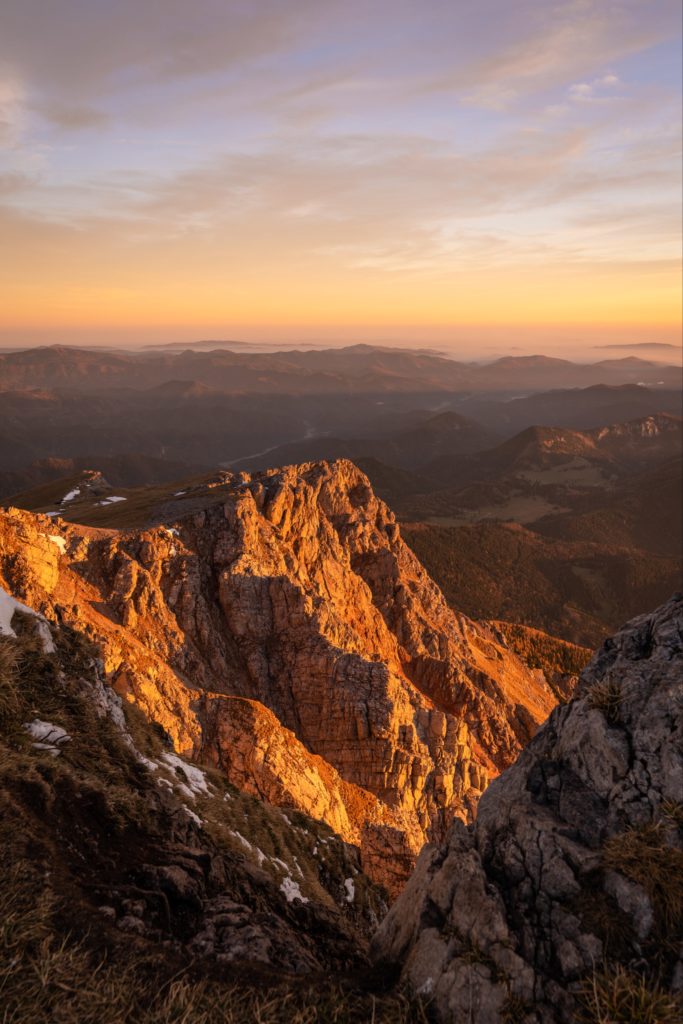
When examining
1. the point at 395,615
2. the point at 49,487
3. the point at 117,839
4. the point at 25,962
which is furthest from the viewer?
the point at 49,487

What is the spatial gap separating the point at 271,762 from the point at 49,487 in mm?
110792

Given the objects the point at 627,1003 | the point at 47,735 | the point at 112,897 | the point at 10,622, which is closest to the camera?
the point at 627,1003

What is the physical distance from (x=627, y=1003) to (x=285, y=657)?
133 feet

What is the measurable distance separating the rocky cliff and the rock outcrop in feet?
67.7

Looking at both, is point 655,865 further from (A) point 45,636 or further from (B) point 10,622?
(B) point 10,622

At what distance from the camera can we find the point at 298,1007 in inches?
361

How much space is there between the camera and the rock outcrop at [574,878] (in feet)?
30.0

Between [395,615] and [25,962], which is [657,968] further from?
[395,615]

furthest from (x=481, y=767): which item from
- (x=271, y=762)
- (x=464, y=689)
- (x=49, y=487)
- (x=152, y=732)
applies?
(x=49, y=487)

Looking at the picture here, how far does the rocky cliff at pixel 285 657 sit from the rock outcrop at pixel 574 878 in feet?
67.7

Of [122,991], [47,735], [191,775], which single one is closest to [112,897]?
[122,991]

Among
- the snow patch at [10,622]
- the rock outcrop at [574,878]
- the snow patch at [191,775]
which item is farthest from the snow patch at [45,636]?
the rock outcrop at [574,878]

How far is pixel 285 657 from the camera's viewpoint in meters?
47.1

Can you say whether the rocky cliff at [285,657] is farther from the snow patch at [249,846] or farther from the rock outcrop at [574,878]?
the rock outcrop at [574,878]
